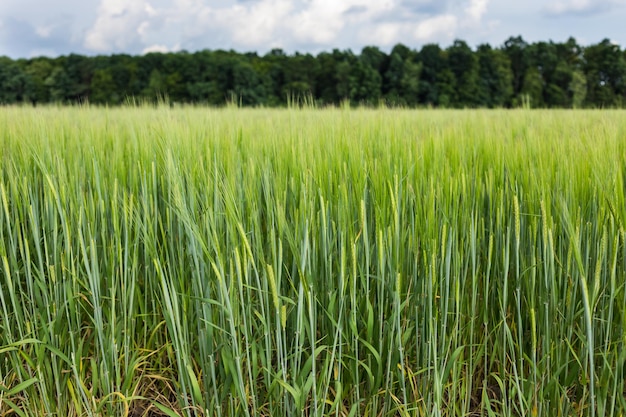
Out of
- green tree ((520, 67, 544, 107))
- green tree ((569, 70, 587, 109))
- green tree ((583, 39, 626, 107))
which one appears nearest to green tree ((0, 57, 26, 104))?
green tree ((520, 67, 544, 107))

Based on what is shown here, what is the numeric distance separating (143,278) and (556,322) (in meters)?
1.00

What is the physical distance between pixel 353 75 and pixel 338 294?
14.0m

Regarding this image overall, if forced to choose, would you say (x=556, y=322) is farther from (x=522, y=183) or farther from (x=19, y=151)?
(x=19, y=151)

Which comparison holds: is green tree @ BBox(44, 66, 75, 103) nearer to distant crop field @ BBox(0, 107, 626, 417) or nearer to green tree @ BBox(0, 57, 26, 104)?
green tree @ BBox(0, 57, 26, 104)

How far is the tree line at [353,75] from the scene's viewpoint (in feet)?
46.2

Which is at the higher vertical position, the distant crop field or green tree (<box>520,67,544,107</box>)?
green tree (<box>520,67,544,107</box>)

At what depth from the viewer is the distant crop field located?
1.12 metres

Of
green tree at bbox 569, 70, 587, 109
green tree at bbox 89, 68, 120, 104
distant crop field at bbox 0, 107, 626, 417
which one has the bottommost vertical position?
distant crop field at bbox 0, 107, 626, 417

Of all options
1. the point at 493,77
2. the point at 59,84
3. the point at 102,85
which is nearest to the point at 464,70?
the point at 493,77

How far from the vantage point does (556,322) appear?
122 cm

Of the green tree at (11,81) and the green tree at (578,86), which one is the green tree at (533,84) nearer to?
the green tree at (578,86)

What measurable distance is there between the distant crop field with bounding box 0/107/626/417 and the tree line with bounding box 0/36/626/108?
490 inches

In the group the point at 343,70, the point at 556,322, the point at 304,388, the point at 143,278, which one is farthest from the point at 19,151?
the point at 343,70

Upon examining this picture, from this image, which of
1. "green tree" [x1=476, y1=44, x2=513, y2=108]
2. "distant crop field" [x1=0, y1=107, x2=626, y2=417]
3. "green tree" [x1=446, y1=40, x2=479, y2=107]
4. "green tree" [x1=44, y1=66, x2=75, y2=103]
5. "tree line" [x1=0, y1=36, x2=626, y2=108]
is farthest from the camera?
"green tree" [x1=476, y1=44, x2=513, y2=108]
